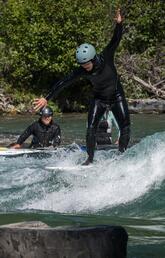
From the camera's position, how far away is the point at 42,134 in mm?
13312

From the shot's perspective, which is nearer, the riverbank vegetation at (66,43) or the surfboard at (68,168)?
the surfboard at (68,168)

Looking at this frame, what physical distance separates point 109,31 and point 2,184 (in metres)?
18.3

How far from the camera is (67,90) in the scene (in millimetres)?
27484

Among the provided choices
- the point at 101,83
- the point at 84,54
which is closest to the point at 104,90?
the point at 101,83

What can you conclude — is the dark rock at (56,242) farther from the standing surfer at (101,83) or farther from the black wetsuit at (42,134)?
the black wetsuit at (42,134)

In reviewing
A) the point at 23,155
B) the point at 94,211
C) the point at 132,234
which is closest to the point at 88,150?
the point at 23,155

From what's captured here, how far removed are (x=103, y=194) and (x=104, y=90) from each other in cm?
227

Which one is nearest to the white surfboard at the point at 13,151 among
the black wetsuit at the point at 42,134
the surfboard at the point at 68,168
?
the black wetsuit at the point at 42,134

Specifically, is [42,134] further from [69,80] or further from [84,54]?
[84,54]

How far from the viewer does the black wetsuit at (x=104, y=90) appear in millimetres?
10117

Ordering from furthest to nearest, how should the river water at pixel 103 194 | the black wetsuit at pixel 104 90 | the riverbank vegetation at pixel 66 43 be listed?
the riverbank vegetation at pixel 66 43
the black wetsuit at pixel 104 90
the river water at pixel 103 194

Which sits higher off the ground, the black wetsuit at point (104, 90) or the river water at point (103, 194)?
the black wetsuit at point (104, 90)

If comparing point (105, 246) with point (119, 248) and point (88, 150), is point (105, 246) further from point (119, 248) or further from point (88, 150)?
point (88, 150)

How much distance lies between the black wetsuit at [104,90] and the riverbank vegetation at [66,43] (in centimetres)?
1592
